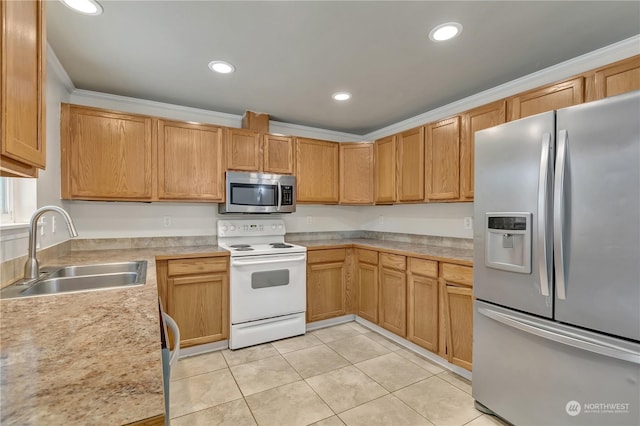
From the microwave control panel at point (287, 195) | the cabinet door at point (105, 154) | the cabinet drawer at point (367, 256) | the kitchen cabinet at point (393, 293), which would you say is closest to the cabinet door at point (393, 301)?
the kitchen cabinet at point (393, 293)

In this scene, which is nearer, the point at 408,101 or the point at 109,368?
the point at 109,368

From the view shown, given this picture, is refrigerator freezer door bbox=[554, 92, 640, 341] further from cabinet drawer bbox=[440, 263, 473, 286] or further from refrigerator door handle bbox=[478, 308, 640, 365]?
cabinet drawer bbox=[440, 263, 473, 286]

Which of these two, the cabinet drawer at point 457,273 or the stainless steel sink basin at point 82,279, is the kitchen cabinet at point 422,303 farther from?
the stainless steel sink basin at point 82,279

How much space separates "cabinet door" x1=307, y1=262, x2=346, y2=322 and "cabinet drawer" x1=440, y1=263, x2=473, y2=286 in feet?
4.11

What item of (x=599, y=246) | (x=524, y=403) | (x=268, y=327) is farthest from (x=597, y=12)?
(x=268, y=327)

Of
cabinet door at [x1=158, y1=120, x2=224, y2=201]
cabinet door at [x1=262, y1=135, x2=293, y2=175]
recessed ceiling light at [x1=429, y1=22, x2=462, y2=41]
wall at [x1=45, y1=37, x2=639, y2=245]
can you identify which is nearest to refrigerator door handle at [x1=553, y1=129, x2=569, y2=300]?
recessed ceiling light at [x1=429, y1=22, x2=462, y2=41]

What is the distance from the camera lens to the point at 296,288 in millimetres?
3035

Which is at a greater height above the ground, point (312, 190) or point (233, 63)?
point (233, 63)

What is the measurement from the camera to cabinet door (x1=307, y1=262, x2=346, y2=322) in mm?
3203


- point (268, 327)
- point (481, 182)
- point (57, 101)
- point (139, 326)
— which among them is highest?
point (57, 101)

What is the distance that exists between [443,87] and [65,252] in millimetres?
3558

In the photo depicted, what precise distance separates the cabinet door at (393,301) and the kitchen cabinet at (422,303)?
6 centimetres

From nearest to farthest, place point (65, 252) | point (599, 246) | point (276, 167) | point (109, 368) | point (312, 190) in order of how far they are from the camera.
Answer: point (109, 368) < point (599, 246) < point (65, 252) < point (276, 167) < point (312, 190)

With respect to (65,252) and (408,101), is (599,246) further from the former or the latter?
(65,252)
